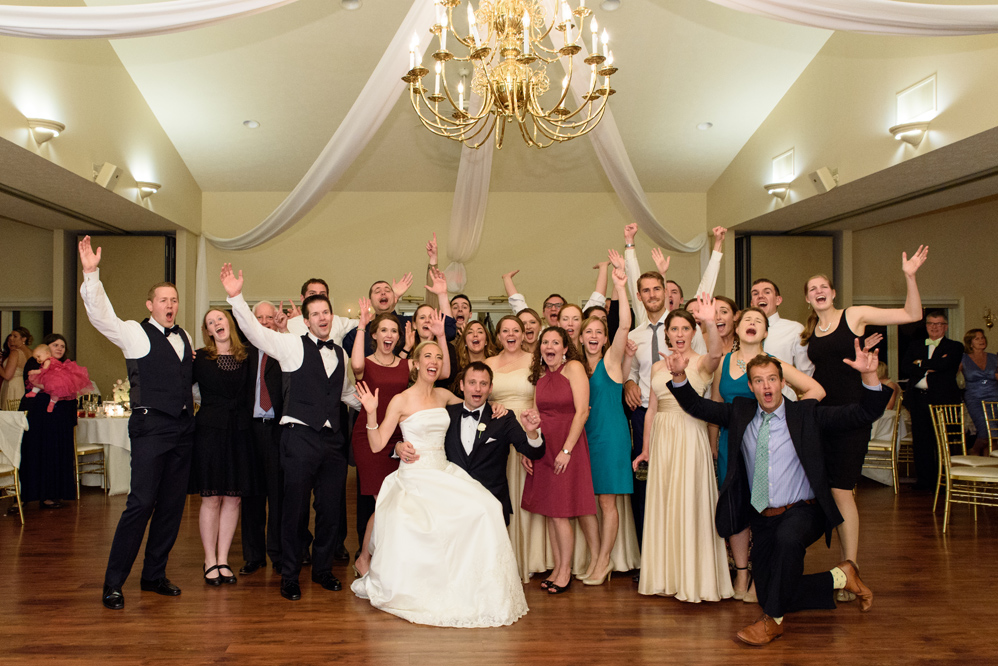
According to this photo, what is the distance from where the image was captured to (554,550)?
4113 millimetres

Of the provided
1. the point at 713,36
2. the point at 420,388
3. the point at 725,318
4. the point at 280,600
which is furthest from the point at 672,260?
the point at 280,600

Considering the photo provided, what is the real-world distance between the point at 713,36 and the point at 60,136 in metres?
5.68

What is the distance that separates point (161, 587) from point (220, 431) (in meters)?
0.83

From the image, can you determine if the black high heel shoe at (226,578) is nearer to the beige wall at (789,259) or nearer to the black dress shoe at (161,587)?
the black dress shoe at (161,587)

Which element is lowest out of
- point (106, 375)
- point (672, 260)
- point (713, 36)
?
point (106, 375)

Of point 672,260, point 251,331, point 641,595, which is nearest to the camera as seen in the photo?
point 251,331

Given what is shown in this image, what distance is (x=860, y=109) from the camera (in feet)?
22.1

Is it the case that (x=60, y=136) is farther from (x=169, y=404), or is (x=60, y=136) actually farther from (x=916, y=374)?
(x=916, y=374)

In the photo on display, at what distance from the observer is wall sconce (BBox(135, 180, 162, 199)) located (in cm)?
770

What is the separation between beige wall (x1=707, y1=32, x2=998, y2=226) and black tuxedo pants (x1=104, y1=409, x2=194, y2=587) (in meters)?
5.34

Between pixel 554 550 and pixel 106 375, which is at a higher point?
pixel 106 375

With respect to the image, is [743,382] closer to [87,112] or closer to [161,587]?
[161,587]

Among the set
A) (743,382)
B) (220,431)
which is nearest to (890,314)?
(743,382)

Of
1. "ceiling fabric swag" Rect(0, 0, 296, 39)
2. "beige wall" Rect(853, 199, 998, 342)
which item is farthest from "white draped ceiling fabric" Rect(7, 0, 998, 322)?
"beige wall" Rect(853, 199, 998, 342)
